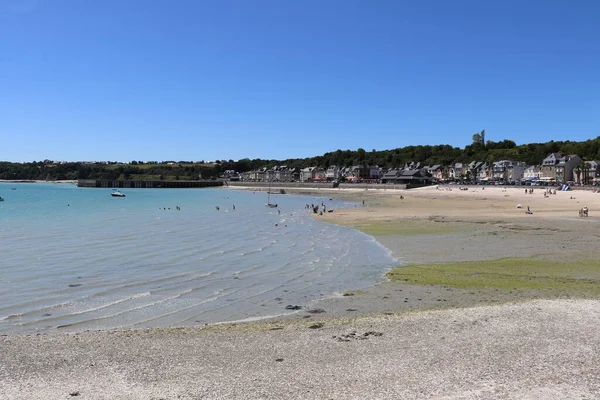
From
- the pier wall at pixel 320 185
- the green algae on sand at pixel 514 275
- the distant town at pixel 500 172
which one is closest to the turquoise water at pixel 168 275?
the green algae on sand at pixel 514 275

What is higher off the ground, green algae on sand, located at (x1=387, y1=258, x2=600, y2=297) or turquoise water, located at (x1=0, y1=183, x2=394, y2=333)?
green algae on sand, located at (x1=387, y1=258, x2=600, y2=297)

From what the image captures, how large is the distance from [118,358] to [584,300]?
9.28 metres

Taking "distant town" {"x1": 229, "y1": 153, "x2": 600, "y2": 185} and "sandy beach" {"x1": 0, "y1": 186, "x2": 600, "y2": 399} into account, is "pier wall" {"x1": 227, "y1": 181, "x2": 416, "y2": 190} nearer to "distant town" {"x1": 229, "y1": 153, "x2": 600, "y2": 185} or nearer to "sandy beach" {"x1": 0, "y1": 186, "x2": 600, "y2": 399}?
"distant town" {"x1": 229, "y1": 153, "x2": 600, "y2": 185}

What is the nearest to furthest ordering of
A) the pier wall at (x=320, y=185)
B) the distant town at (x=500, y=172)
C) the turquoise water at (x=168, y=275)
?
the turquoise water at (x=168, y=275), the distant town at (x=500, y=172), the pier wall at (x=320, y=185)

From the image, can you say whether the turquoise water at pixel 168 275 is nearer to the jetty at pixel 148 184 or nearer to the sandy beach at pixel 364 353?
the sandy beach at pixel 364 353

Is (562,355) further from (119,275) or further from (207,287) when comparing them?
(119,275)

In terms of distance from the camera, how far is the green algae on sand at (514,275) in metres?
12.7

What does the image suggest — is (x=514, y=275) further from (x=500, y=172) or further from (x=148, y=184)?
(x=148, y=184)

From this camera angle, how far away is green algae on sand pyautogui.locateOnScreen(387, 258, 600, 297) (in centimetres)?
1270

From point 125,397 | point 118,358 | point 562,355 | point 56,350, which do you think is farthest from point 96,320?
point 562,355

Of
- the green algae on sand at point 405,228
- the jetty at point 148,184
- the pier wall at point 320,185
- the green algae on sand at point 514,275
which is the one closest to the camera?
the green algae on sand at point 514,275

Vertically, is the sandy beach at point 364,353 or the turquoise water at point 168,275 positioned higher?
the sandy beach at point 364,353

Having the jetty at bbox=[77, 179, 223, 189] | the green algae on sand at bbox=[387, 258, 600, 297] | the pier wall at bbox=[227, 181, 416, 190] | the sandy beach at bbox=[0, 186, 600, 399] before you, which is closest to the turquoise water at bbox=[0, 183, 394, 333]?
the green algae on sand at bbox=[387, 258, 600, 297]

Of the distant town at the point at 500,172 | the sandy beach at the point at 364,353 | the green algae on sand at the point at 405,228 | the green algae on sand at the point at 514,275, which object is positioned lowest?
the green algae on sand at the point at 405,228
